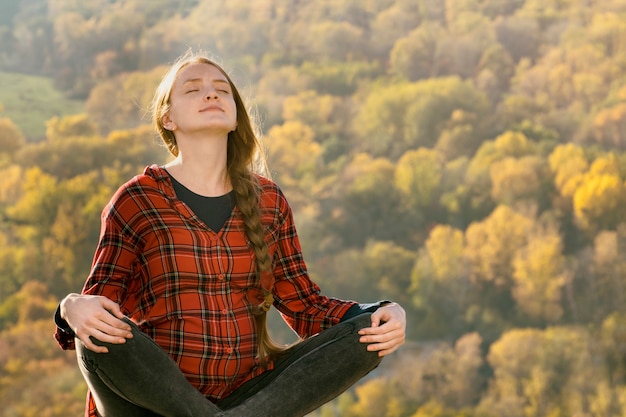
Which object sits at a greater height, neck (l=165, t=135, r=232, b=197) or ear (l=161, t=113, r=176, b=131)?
ear (l=161, t=113, r=176, b=131)

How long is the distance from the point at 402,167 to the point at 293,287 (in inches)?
249

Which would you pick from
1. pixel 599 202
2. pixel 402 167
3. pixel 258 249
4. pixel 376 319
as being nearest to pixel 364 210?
pixel 402 167

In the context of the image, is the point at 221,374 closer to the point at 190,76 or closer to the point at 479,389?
the point at 190,76

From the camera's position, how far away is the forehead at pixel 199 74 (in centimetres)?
159

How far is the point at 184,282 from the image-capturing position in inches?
57.1

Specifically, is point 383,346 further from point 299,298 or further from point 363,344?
point 299,298

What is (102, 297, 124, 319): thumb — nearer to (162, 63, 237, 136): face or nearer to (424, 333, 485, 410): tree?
(162, 63, 237, 136): face

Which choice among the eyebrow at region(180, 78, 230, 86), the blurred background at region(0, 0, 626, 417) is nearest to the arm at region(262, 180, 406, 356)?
the eyebrow at region(180, 78, 230, 86)

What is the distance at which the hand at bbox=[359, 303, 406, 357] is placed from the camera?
4.43 ft

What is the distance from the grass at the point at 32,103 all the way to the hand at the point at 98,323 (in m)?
7.01

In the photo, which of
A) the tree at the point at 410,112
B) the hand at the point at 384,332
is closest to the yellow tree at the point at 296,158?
the tree at the point at 410,112

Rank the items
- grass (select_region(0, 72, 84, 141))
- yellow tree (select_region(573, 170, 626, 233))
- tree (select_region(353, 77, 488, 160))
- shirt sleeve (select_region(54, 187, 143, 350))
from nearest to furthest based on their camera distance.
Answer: shirt sleeve (select_region(54, 187, 143, 350)) → yellow tree (select_region(573, 170, 626, 233)) → tree (select_region(353, 77, 488, 160)) → grass (select_region(0, 72, 84, 141))

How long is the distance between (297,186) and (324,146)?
17.8 inches

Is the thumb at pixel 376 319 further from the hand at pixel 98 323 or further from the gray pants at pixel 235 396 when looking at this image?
the hand at pixel 98 323
